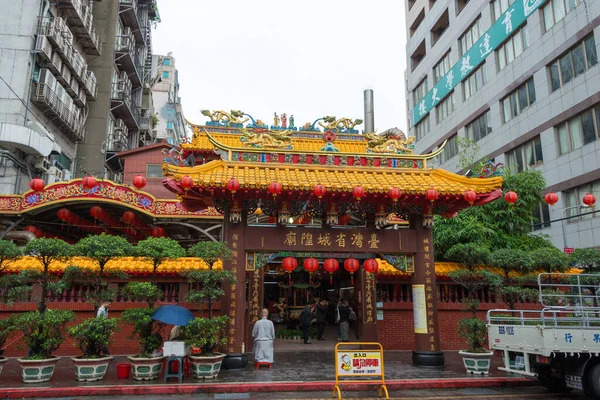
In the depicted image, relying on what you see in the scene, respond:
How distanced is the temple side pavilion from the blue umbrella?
1623mm

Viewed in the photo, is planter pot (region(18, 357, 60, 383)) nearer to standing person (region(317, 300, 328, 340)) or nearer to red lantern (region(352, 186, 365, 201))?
red lantern (region(352, 186, 365, 201))

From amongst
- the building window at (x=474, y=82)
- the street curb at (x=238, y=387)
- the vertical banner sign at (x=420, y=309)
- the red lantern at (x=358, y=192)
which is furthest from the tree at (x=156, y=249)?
the building window at (x=474, y=82)

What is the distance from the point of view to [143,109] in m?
40.1

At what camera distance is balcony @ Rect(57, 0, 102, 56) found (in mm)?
25283

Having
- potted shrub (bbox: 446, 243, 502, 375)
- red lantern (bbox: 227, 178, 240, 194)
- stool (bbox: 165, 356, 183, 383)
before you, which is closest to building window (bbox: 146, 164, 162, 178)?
red lantern (bbox: 227, 178, 240, 194)

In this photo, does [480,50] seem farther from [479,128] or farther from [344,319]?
[344,319]

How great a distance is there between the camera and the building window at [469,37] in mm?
34181

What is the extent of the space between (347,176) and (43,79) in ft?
59.0

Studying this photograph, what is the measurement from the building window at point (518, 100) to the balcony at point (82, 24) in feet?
91.0

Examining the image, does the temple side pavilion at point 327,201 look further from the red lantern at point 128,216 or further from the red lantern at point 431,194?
the red lantern at point 128,216

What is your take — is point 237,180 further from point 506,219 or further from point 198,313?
point 506,219

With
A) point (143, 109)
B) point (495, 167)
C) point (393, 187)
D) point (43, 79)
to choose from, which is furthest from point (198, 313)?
point (143, 109)

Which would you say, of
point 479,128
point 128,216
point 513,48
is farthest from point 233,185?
point 479,128

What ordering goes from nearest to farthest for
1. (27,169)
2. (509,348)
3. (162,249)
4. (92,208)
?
1. (509,348)
2. (162,249)
3. (92,208)
4. (27,169)
